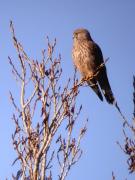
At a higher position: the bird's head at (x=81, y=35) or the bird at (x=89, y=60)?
the bird's head at (x=81, y=35)

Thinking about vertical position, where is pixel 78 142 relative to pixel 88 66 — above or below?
below

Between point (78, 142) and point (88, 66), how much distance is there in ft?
9.16

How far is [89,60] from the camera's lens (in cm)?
685

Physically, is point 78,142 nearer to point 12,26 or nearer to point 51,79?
point 51,79

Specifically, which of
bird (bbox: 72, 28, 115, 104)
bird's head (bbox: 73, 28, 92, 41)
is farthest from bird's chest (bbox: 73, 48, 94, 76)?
bird's head (bbox: 73, 28, 92, 41)

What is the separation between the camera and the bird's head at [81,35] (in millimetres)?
7277

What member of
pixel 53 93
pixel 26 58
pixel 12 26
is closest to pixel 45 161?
pixel 53 93

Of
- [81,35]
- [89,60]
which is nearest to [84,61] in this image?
[89,60]

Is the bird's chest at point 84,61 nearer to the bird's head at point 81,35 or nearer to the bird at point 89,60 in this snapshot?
the bird at point 89,60

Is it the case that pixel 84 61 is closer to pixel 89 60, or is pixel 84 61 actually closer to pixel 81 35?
pixel 89 60

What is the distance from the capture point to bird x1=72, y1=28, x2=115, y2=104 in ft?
22.6

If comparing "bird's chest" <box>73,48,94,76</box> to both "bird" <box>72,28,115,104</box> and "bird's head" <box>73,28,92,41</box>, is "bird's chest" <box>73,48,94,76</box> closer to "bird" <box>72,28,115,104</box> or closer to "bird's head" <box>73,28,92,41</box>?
"bird" <box>72,28,115,104</box>

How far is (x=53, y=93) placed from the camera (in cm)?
407

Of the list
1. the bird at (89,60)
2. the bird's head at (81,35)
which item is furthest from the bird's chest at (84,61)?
the bird's head at (81,35)
